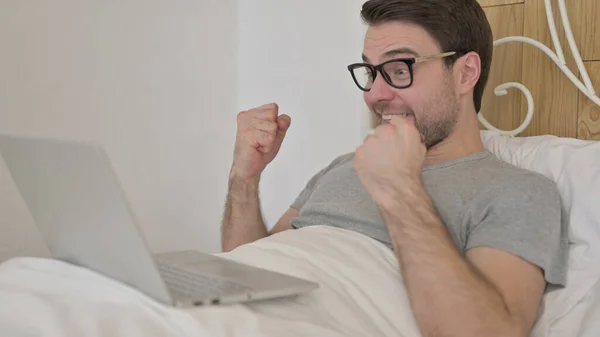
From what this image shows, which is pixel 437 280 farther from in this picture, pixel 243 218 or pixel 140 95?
pixel 140 95

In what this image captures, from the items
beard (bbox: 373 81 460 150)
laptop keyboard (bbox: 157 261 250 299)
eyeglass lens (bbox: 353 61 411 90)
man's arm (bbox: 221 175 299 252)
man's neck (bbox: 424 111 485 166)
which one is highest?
eyeglass lens (bbox: 353 61 411 90)

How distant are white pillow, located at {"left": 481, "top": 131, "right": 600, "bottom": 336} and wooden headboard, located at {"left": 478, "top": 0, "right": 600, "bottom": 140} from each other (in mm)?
104

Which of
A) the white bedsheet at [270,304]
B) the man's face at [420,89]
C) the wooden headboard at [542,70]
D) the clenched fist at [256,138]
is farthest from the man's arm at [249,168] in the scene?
the wooden headboard at [542,70]

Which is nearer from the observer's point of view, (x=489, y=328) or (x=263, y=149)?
(x=489, y=328)

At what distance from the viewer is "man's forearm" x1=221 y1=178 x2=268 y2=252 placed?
65.6 inches

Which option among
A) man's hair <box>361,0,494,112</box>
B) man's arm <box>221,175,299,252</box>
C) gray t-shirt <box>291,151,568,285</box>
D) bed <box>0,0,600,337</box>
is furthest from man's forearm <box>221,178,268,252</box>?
man's hair <box>361,0,494,112</box>

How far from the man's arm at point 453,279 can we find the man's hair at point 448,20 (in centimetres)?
40

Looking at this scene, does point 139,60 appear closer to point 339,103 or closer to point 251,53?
point 251,53

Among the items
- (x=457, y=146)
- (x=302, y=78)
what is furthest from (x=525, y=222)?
(x=302, y=78)

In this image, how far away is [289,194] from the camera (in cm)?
221

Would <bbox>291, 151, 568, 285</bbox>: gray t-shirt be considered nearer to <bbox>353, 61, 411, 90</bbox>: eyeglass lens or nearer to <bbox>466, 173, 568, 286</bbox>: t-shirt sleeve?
<bbox>466, 173, 568, 286</bbox>: t-shirt sleeve

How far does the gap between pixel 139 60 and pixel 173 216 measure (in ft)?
1.55

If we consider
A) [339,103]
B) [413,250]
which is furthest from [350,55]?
[413,250]

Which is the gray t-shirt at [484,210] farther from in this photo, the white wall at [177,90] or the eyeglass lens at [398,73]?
the white wall at [177,90]
